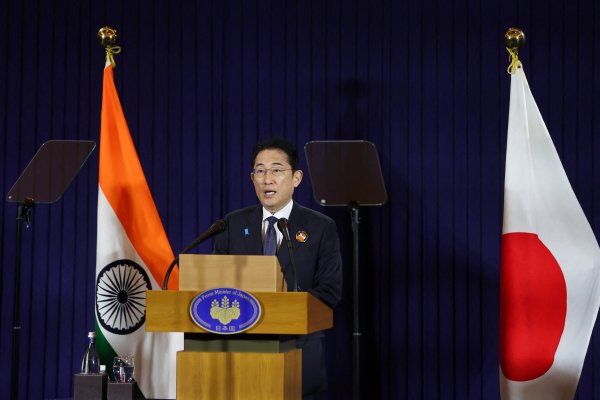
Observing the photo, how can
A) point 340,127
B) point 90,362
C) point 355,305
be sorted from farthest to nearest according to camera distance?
point 340,127 < point 355,305 < point 90,362

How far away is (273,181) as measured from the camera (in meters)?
3.95

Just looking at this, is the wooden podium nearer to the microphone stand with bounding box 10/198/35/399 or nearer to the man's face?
the man's face

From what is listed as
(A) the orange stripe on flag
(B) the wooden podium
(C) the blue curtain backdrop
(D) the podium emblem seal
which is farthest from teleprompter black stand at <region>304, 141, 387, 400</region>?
(D) the podium emblem seal

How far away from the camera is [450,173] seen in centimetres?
507

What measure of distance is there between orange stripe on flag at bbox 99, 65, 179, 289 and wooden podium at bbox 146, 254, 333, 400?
1589 mm

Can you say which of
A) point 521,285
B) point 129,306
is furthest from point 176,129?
point 521,285

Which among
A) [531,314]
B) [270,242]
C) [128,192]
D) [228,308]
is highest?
[128,192]

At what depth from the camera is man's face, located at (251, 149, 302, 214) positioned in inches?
155

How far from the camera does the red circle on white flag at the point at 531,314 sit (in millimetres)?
4031

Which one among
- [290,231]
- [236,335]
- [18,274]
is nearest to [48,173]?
[18,274]

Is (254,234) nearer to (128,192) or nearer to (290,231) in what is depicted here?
(290,231)

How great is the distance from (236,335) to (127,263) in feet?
5.63

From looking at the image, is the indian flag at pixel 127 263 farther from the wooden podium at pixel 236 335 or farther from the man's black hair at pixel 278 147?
the wooden podium at pixel 236 335

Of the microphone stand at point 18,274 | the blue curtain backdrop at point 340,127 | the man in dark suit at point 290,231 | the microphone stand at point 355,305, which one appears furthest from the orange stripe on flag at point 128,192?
the microphone stand at point 355,305
